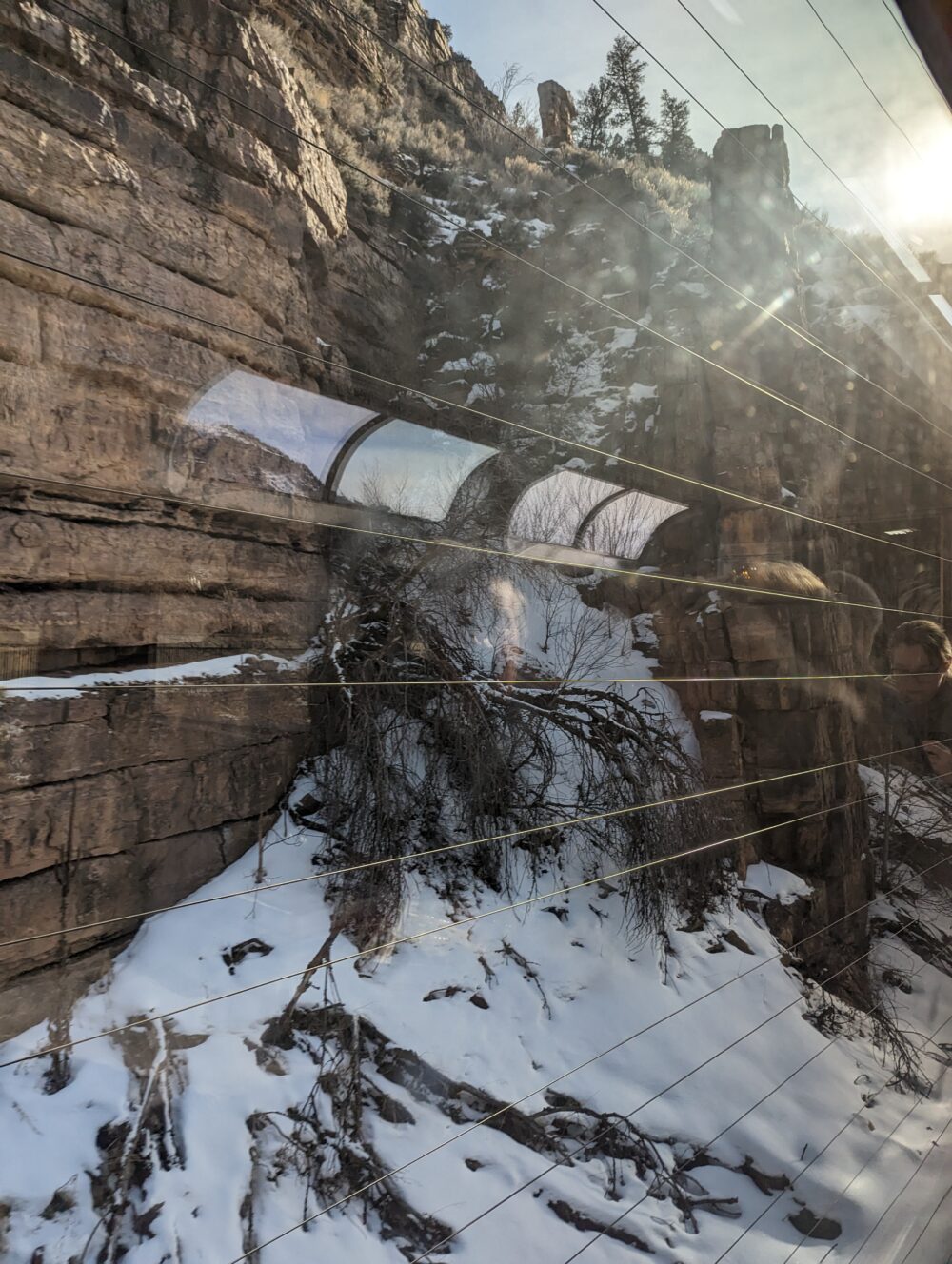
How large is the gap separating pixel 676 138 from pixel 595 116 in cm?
74

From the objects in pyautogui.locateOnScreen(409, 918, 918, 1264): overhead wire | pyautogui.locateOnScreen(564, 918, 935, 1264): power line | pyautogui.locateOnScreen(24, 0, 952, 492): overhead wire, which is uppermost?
pyautogui.locateOnScreen(24, 0, 952, 492): overhead wire

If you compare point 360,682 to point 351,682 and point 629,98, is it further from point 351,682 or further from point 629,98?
point 629,98

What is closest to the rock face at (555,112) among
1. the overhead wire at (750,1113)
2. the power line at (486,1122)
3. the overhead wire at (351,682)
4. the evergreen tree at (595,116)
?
the evergreen tree at (595,116)

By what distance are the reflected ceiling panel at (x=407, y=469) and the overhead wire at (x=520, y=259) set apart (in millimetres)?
846

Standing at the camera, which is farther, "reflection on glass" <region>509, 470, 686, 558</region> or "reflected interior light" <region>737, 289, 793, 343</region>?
Result: "reflected interior light" <region>737, 289, 793, 343</region>

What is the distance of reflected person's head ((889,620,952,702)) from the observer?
4066 mm

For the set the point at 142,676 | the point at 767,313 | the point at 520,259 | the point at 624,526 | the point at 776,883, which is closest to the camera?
the point at 142,676

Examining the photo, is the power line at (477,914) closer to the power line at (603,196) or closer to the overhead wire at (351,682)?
the overhead wire at (351,682)

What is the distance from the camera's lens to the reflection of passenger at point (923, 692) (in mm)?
4062

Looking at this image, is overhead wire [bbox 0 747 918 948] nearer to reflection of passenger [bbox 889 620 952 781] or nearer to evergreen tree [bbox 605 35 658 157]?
reflection of passenger [bbox 889 620 952 781]

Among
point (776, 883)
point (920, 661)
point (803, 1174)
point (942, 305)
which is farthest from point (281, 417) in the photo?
point (942, 305)

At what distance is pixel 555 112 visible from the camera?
107 inches

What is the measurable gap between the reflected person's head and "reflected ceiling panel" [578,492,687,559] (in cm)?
210

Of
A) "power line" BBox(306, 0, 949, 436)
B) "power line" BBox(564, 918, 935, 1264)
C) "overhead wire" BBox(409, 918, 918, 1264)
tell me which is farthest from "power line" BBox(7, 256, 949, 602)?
"power line" BBox(564, 918, 935, 1264)
